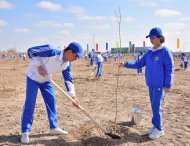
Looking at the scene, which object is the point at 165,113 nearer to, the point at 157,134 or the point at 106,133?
the point at 157,134

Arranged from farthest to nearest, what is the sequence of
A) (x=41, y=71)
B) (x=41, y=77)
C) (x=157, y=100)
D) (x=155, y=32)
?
(x=157, y=100) → (x=155, y=32) → (x=41, y=77) → (x=41, y=71)

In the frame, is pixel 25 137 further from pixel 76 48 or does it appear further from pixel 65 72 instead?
pixel 76 48

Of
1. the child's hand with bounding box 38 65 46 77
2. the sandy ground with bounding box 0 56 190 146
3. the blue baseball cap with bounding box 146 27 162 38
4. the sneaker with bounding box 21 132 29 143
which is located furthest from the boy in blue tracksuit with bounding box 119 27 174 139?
the sneaker with bounding box 21 132 29 143

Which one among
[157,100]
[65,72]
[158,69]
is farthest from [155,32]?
[65,72]

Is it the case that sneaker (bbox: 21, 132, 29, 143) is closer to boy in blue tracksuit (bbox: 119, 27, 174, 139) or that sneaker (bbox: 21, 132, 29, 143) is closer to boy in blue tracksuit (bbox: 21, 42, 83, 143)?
boy in blue tracksuit (bbox: 21, 42, 83, 143)

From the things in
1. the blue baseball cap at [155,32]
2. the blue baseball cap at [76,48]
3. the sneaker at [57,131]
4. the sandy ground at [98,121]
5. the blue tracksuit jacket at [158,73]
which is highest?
the blue baseball cap at [155,32]

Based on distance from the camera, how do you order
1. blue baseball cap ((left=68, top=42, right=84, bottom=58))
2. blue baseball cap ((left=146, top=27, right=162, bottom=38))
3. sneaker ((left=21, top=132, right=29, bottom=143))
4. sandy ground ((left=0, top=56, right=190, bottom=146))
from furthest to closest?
sandy ground ((left=0, top=56, right=190, bottom=146)), blue baseball cap ((left=146, top=27, right=162, bottom=38)), sneaker ((left=21, top=132, right=29, bottom=143)), blue baseball cap ((left=68, top=42, right=84, bottom=58))

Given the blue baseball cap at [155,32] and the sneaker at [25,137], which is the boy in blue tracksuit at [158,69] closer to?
the blue baseball cap at [155,32]

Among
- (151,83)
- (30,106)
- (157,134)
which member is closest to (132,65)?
(151,83)

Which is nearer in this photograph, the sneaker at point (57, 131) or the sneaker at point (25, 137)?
the sneaker at point (25, 137)

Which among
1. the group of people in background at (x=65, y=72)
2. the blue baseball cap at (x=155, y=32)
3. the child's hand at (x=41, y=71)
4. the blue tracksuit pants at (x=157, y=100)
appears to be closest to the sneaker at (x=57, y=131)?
the group of people in background at (x=65, y=72)

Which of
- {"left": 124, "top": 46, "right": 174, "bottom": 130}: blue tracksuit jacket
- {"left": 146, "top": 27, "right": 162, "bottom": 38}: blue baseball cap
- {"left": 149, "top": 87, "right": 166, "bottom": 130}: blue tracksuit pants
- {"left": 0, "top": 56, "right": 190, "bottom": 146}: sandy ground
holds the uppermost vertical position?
{"left": 146, "top": 27, "right": 162, "bottom": 38}: blue baseball cap

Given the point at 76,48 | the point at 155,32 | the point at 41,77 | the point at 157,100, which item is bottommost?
the point at 157,100

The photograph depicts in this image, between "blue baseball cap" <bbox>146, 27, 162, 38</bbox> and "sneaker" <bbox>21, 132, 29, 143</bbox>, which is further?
"blue baseball cap" <bbox>146, 27, 162, 38</bbox>
